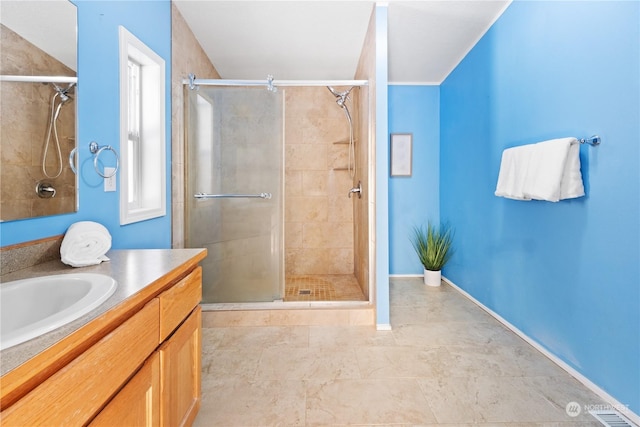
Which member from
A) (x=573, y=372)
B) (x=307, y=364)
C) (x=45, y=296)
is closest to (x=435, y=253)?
(x=573, y=372)

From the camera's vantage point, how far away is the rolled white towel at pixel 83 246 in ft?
3.38

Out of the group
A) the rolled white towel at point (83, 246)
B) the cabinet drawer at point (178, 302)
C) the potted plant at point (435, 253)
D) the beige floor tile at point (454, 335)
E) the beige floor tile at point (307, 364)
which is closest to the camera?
the cabinet drawer at point (178, 302)

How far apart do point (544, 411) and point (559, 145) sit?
1.30m

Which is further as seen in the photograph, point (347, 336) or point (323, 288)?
point (323, 288)

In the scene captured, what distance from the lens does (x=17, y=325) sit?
0.78m

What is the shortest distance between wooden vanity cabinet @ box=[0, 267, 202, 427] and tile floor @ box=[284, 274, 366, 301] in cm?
151

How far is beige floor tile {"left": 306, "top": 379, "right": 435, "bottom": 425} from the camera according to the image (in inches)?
51.3

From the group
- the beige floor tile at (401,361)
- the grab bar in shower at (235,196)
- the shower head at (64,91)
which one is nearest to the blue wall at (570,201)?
the beige floor tile at (401,361)

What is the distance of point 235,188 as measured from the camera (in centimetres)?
232

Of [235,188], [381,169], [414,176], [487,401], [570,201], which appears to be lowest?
[487,401]

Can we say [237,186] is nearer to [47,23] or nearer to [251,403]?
[47,23]

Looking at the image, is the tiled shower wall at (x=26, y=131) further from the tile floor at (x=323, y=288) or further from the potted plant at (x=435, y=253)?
the potted plant at (x=435, y=253)

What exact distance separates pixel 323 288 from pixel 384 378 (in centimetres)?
151

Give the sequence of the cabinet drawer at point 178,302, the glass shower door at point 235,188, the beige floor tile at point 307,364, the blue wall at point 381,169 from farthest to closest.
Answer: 1. the glass shower door at point 235,188
2. the blue wall at point 381,169
3. the beige floor tile at point 307,364
4. the cabinet drawer at point 178,302
